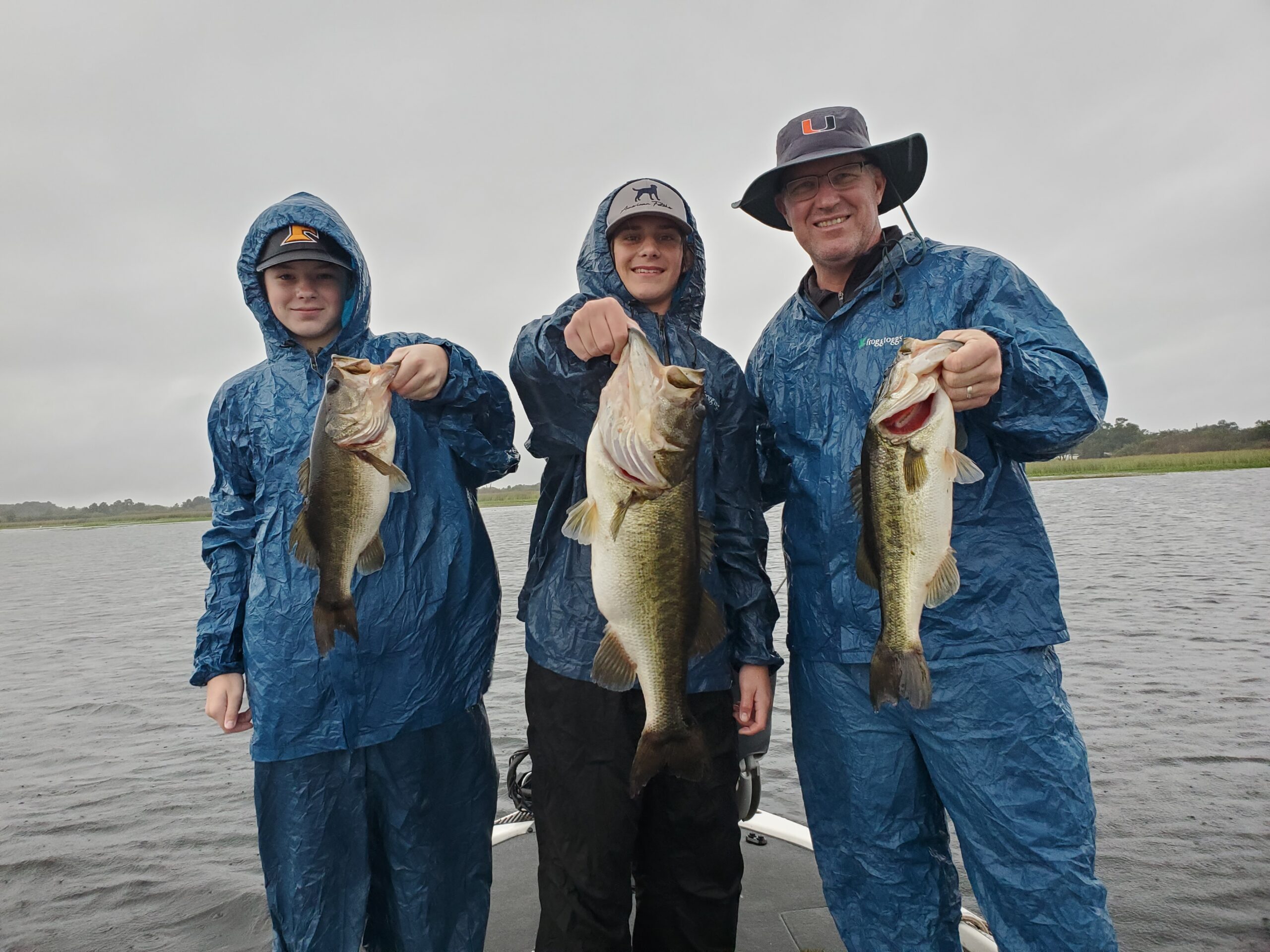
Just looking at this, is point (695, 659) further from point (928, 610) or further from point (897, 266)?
point (897, 266)

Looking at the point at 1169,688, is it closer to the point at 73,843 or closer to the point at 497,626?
the point at 497,626

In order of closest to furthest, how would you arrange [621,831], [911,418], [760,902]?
[911,418]
[621,831]
[760,902]

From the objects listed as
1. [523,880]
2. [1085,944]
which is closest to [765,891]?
[523,880]

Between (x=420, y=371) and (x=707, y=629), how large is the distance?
5.22 feet

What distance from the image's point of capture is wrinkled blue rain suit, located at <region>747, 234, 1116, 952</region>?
2824 mm

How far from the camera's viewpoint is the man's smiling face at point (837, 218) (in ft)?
11.4

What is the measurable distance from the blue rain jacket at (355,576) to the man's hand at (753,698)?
1223 millimetres

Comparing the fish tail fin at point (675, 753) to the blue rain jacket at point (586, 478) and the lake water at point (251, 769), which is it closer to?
the blue rain jacket at point (586, 478)

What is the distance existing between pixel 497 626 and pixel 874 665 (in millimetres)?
1815

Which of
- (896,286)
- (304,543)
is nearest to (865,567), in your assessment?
(896,286)

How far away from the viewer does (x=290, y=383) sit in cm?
348

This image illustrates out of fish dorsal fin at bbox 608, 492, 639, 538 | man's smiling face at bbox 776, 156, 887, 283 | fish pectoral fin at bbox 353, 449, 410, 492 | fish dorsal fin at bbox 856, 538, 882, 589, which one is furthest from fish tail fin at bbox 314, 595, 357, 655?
man's smiling face at bbox 776, 156, 887, 283

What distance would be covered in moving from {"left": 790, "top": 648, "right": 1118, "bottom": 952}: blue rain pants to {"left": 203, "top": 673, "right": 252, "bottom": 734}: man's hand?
252 centimetres

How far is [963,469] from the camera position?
2.81 metres
